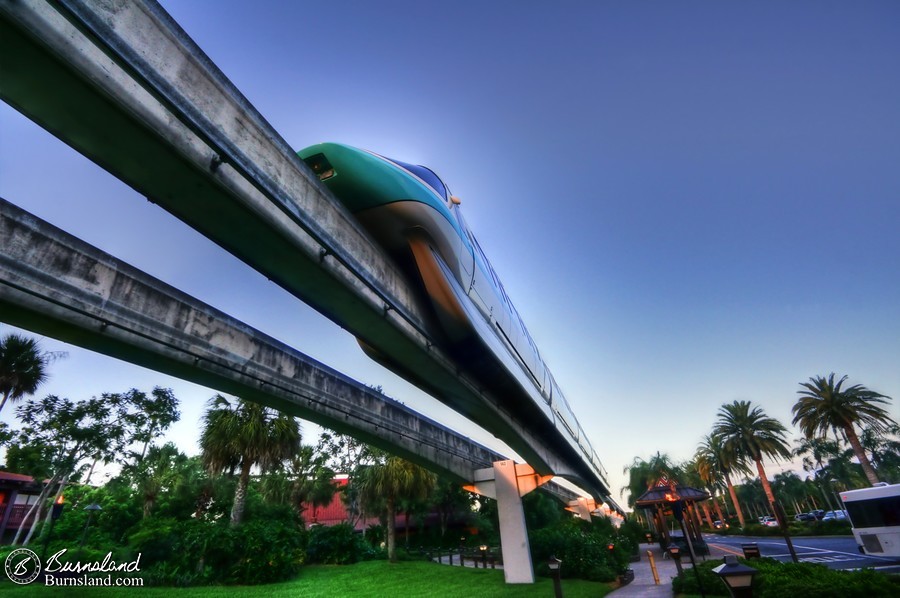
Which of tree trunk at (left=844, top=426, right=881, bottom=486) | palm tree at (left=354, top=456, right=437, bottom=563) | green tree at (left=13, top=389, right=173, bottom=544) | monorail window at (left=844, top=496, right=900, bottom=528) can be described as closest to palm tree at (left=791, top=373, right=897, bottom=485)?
tree trunk at (left=844, top=426, right=881, bottom=486)

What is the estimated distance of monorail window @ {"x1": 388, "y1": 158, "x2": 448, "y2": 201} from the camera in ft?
24.2

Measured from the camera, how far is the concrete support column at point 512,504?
17516mm

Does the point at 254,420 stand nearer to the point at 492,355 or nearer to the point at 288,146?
the point at 492,355

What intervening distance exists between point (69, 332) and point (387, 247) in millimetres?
4492

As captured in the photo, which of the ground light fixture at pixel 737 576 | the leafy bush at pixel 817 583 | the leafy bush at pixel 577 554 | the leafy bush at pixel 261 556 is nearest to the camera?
the ground light fixture at pixel 737 576

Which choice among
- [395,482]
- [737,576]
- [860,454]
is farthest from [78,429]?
[860,454]

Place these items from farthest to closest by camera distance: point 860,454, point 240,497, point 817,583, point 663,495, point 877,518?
point 860,454 → point 240,497 → point 663,495 → point 877,518 → point 817,583

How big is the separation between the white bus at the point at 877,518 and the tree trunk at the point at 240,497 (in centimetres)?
2514

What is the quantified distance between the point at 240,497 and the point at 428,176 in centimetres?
1769

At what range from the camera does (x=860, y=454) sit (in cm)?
3011

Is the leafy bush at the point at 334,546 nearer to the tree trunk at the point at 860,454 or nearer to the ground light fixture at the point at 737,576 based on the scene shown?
the ground light fixture at the point at 737,576

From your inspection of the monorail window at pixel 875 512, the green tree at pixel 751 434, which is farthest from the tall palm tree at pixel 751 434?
the monorail window at pixel 875 512

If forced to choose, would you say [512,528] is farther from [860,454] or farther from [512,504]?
[860,454]

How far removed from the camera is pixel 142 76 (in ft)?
11.1
